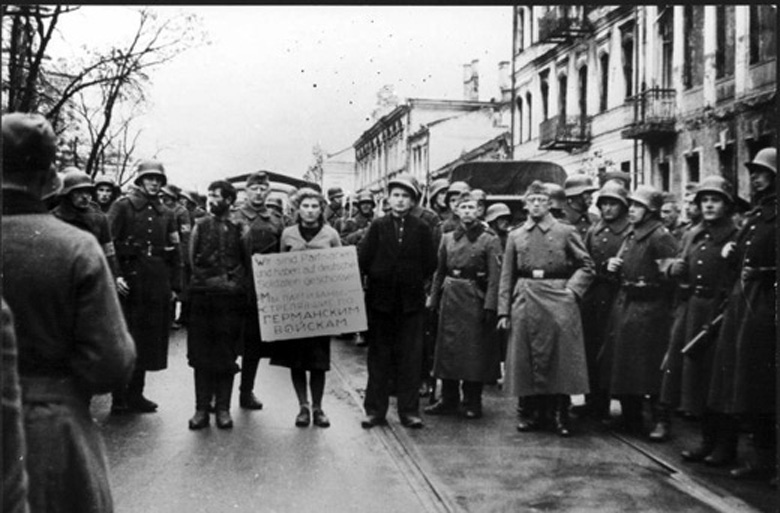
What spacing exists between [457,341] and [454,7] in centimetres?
390

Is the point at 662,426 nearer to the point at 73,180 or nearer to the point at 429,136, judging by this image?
the point at 429,136

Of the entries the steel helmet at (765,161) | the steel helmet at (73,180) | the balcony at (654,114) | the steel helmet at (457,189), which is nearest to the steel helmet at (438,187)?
the steel helmet at (457,189)

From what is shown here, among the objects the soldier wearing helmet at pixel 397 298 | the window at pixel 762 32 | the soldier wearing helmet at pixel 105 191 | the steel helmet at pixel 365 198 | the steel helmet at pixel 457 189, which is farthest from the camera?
the steel helmet at pixel 365 198

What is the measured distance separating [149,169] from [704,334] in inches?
173

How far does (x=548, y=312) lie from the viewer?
7992 mm

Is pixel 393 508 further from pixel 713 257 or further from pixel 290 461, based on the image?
pixel 713 257

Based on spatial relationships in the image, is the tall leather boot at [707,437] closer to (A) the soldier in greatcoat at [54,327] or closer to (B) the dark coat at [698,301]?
(B) the dark coat at [698,301]

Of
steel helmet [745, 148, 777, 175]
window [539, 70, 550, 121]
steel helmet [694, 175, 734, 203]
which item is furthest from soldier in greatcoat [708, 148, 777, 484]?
window [539, 70, 550, 121]

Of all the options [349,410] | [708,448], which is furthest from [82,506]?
[349,410]

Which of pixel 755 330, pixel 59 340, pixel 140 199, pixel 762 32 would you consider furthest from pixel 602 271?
pixel 59 340

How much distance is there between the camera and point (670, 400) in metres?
7.42

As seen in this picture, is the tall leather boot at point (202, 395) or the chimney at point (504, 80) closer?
the chimney at point (504, 80)

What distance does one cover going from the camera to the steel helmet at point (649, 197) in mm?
7844

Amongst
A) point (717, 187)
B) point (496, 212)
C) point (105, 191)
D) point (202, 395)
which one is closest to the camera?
point (717, 187)
